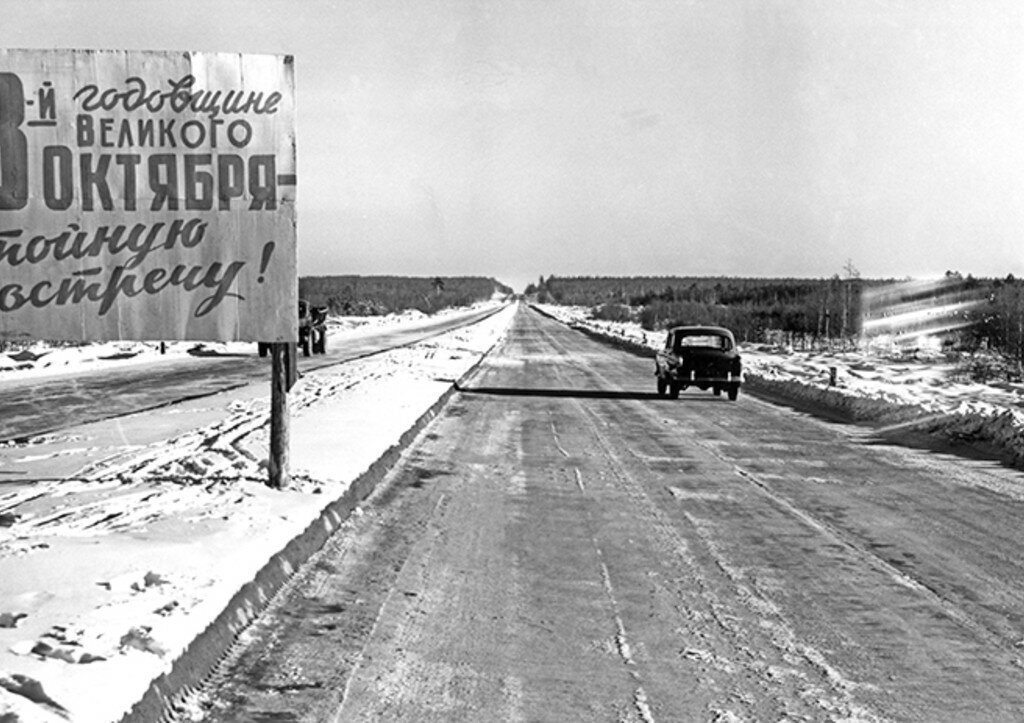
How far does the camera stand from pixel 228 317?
8.84 meters

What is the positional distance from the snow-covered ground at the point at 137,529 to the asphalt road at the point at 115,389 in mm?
1216

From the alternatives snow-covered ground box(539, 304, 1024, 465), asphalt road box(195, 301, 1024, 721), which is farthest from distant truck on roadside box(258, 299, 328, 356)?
asphalt road box(195, 301, 1024, 721)

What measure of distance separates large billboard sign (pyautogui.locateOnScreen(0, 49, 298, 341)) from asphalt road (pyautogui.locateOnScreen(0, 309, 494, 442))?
18.7ft

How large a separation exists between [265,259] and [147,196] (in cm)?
120

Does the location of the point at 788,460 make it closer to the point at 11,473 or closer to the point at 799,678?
the point at 799,678

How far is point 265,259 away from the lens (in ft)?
28.9

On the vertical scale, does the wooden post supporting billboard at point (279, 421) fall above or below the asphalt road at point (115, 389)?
above

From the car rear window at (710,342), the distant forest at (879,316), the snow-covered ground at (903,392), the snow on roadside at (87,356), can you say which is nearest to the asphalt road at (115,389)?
the snow on roadside at (87,356)

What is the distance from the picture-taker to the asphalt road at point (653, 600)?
4410mm

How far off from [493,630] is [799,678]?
1697mm

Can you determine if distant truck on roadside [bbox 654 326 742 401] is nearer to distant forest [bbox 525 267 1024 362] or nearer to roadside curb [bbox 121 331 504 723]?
roadside curb [bbox 121 331 504 723]

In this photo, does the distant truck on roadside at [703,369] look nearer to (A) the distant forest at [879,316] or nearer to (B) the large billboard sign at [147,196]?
(B) the large billboard sign at [147,196]

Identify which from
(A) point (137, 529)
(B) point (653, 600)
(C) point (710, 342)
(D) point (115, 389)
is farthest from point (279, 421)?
(C) point (710, 342)

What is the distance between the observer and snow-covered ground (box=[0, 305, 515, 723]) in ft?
14.0
